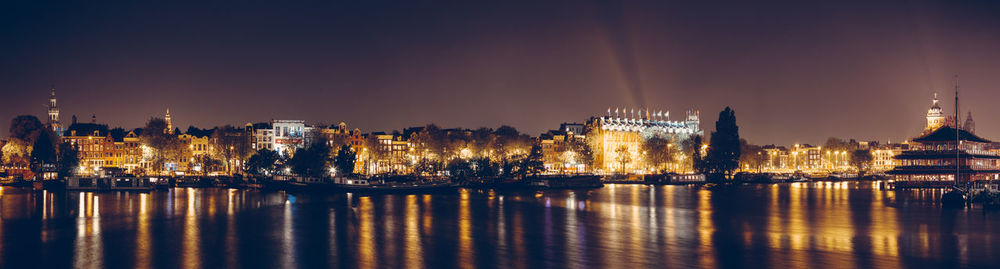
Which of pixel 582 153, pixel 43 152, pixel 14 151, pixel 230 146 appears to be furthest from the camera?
pixel 582 153

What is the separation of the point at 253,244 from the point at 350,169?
64845mm

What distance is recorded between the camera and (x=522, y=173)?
4016 inches

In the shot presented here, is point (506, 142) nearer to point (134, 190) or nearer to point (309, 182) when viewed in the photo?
point (309, 182)

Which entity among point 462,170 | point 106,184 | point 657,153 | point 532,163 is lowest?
point 106,184

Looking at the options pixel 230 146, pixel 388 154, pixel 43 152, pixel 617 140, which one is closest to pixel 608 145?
pixel 617 140

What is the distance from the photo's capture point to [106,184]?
8156 centimetres

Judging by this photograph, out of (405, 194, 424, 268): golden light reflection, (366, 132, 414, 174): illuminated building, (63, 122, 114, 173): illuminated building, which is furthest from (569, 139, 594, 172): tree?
(405, 194, 424, 268): golden light reflection

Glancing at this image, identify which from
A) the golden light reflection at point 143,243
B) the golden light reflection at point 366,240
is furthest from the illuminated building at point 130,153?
the golden light reflection at point 366,240

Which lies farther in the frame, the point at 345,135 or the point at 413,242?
the point at 345,135

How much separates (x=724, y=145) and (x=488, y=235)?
8417cm

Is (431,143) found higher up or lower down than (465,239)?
higher up

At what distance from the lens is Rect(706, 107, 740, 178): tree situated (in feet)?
376

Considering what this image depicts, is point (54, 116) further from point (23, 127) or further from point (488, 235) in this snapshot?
point (488, 235)

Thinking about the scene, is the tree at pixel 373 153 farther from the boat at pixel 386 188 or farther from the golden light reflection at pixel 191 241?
the golden light reflection at pixel 191 241
